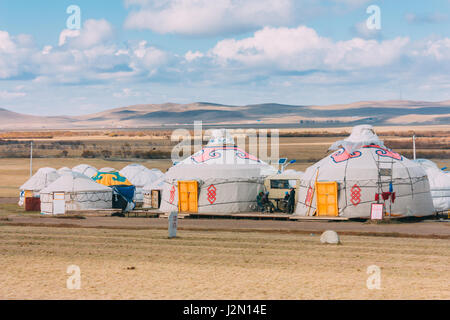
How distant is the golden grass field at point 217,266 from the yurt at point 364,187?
23.5 feet

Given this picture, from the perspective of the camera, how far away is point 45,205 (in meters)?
37.4

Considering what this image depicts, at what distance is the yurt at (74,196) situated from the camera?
36.6 meters

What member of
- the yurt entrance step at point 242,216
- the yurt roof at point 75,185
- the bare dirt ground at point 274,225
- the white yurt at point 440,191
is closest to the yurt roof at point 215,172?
the yurt entrance step at point 242,216

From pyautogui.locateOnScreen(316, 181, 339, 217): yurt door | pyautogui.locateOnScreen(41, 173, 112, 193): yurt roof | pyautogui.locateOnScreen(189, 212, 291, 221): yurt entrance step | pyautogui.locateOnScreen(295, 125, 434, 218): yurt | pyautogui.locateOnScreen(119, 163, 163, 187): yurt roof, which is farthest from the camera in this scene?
pyautogui.locateOnScreen(119, 163, 163, 187): yurt roof

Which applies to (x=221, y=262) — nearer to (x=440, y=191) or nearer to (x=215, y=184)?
(x=215, y=184)

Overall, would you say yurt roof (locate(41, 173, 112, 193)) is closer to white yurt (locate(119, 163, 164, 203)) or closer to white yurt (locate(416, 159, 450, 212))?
white yurt (locate(119, 163, 164, 203))

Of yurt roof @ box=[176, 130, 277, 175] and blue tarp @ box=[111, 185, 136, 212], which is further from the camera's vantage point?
blue tarp @ box=[111, 185, 136, 212]

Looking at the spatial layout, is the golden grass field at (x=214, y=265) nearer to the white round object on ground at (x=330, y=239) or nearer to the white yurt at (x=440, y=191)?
the white round object on ground at (x=330, y=239)

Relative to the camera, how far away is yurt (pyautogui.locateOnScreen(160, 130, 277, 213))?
3381 cm

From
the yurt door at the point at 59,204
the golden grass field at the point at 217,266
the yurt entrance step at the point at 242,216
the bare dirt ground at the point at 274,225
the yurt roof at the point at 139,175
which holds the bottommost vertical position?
the golden grass field at the point at 217,266

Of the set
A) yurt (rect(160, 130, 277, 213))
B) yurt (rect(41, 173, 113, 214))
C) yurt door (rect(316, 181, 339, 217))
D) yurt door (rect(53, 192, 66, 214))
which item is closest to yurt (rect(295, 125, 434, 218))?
yurt door (rect(316, 181, 339, 217))

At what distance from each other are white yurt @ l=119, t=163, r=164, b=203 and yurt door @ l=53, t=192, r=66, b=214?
29.2 ft

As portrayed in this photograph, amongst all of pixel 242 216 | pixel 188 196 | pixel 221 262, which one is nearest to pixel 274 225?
pixel 242 216

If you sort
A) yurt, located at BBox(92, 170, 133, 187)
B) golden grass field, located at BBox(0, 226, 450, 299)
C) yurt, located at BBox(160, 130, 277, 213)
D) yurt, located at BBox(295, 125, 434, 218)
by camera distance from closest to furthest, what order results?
golden grass field, located at BBox(0, 226, 450, 299), yurt, located at BBox(295, 125, 434, 218), yurt, located at BBox(160, 130, 277, 213), yurt, located at BBox(92, 170, 133, 187)
